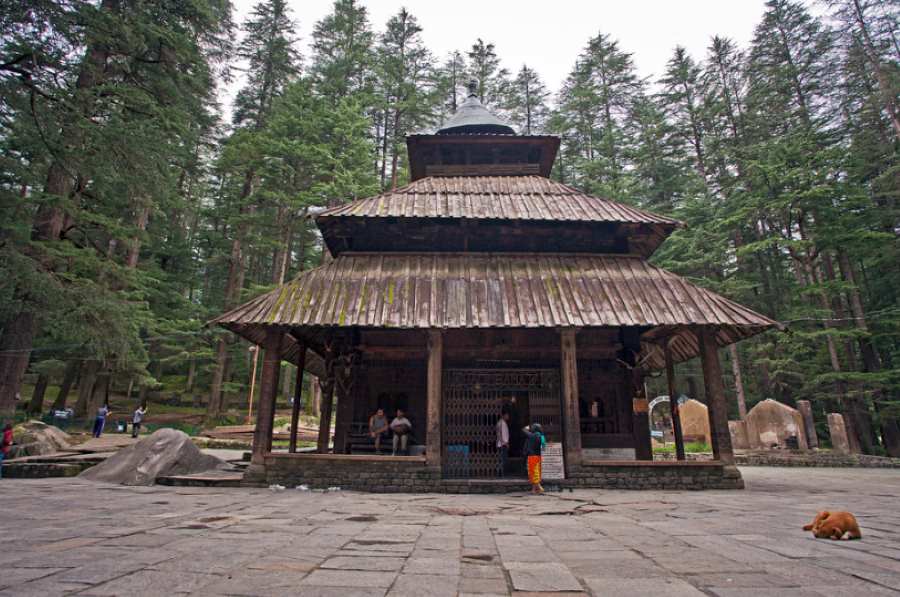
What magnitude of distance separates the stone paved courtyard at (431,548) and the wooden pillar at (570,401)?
8.46ft

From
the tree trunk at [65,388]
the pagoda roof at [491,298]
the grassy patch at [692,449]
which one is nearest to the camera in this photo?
the pagoda roof at [491,298]

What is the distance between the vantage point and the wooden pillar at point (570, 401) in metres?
10.9

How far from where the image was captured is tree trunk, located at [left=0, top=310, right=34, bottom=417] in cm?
1387

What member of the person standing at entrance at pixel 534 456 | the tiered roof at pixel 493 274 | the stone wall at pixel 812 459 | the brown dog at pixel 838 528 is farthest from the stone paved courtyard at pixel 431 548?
the stone wall at pixel 812 459

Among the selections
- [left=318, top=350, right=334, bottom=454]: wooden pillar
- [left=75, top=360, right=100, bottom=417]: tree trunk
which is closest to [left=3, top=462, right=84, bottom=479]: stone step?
[left=318, top=350, right=334, bottom=454]: wooden pillar

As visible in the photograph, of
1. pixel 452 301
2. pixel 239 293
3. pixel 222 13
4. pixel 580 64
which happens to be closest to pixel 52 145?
pixel 452 301

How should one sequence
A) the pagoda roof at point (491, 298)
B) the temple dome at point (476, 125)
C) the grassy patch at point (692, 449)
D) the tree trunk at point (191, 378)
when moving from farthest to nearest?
the tree trunk at point (191, 378) → the grassy patch at point (692, 449) → the temple dome at point (476, 125) → the pagoda roof at point (491, 298)

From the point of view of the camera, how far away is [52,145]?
1052cm

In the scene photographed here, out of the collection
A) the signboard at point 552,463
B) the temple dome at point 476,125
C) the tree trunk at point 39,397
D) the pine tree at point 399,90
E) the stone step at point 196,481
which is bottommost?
the stone step at point 196,481

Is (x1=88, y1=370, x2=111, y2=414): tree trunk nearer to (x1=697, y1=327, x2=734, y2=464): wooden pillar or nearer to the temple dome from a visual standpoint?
the temple dome

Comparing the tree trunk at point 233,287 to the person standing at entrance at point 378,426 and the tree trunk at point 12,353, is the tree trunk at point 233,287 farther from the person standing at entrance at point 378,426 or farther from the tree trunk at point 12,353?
the person standing at entrance at point 378,426

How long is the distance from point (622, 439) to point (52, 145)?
16.6 meters

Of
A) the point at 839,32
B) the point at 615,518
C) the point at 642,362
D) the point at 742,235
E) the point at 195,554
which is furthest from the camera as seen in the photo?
the point at 742,235

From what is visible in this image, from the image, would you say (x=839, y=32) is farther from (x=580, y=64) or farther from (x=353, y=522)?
(x=353, y=522)
